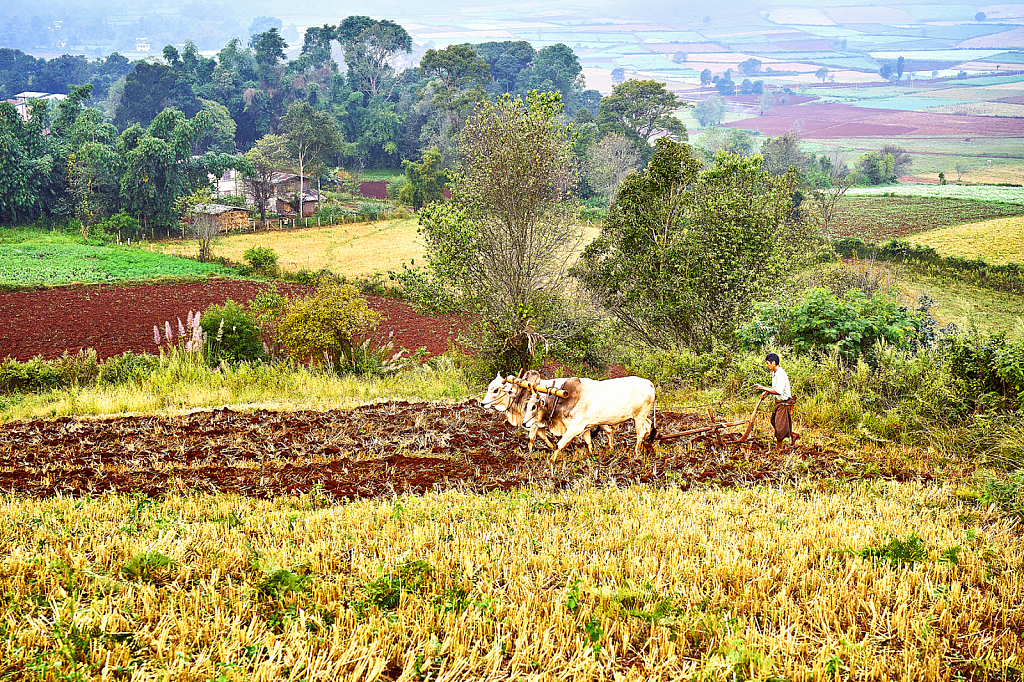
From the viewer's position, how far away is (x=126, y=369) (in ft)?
61.2

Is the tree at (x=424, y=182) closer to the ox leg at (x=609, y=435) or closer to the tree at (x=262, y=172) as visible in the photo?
the tree at (x=262, y=172)

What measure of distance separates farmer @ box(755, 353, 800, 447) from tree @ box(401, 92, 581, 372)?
9821 mm

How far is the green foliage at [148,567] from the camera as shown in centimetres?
496

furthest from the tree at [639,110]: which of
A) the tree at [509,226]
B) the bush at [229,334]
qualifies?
the bush at [229,334]

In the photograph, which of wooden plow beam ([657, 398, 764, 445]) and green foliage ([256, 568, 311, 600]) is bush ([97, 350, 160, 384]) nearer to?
wooden plow beam ([657, 398, 764, 445])

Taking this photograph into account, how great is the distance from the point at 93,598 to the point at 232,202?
6734 cm

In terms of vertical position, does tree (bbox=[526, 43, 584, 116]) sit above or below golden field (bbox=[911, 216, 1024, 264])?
above

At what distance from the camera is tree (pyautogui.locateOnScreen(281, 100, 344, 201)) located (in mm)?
73125

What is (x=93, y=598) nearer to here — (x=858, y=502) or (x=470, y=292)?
(x=858, y=502)

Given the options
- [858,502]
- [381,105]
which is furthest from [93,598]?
[381,105]

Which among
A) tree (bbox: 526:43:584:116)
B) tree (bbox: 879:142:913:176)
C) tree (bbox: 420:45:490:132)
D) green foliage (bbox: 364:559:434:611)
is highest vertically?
tree (bbox: 526:43:584:116)

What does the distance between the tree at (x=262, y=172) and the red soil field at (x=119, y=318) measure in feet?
90.9

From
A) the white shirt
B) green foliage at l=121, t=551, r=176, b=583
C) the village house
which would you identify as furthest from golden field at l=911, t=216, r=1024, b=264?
the village house

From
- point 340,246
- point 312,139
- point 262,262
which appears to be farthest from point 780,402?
point 312,139
